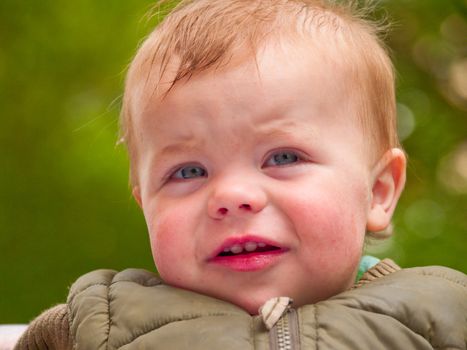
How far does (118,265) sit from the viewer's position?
246 cm

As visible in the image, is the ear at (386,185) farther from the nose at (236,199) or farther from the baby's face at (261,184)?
the nose at (236,199)

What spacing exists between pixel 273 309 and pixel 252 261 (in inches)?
3.2

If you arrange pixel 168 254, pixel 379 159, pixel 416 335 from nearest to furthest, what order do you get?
1. pixel 416 335
2. pixel 168 254
3. pixel 379 159

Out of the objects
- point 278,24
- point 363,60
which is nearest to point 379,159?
point 363,60

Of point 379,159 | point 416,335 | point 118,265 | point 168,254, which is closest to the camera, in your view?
point 416,335

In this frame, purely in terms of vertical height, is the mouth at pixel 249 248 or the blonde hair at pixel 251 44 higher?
the blonde hair at pixel 251 44

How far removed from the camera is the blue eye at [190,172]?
3.86 ft

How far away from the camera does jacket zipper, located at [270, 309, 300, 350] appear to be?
1.01 metres

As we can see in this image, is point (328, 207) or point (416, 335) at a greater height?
point (328, 207)

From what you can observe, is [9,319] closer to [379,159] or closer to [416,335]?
[379,159]

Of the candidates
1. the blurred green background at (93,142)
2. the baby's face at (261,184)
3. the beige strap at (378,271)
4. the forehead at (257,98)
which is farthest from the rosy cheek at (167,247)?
the blurred green background at (93,142)

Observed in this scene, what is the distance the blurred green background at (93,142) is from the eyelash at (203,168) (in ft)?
4.16

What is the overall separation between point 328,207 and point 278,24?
27 centimetres

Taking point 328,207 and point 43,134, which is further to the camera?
point 43,134
